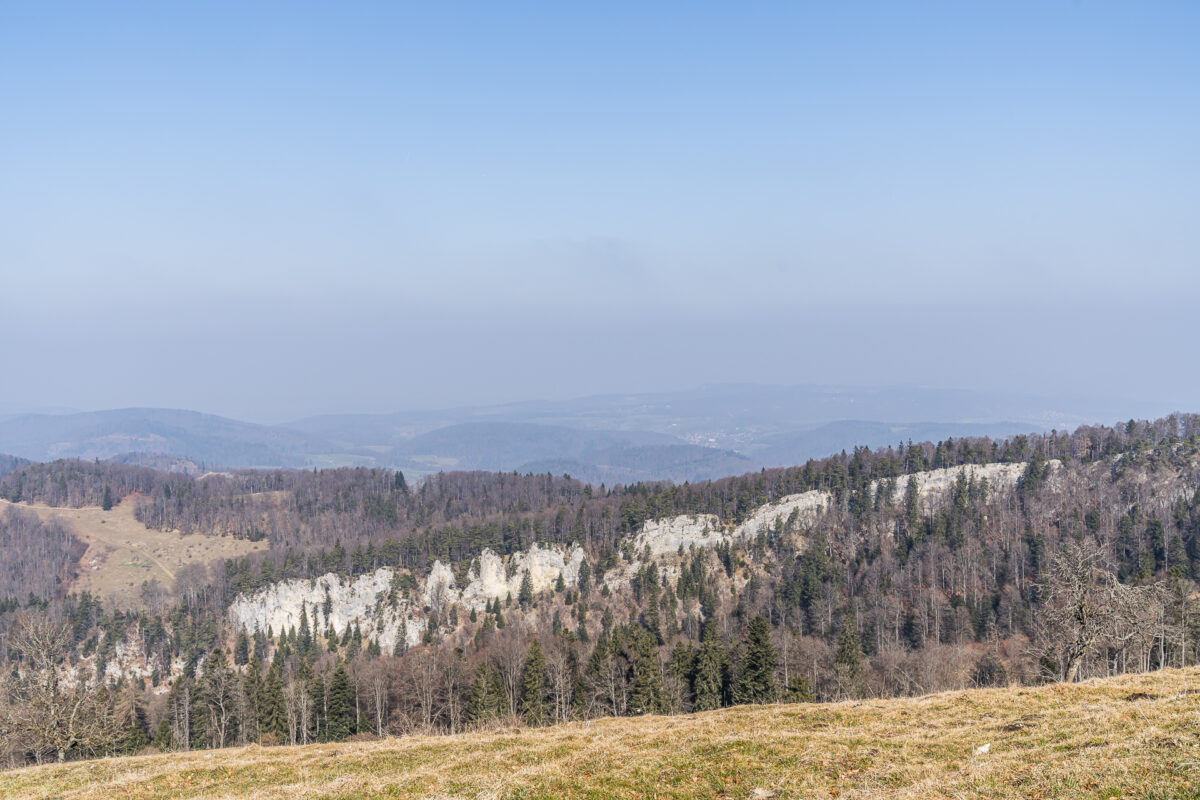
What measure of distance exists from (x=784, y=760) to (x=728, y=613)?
11017 centimetres

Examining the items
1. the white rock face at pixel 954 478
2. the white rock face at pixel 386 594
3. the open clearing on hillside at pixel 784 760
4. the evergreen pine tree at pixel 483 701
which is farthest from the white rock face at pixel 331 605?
the open clearing on hillside at pixel 784 760

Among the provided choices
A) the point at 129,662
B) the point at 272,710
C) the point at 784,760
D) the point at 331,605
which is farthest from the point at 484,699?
the point at 129,662

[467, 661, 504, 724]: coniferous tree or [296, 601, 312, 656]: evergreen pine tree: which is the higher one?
[467, 661, 504, 724]: coniferous tree

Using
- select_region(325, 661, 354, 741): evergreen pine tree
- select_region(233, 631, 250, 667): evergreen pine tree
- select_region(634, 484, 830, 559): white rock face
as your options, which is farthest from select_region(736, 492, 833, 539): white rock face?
select_region(233, 631, 250, 667): evergreen pine tree

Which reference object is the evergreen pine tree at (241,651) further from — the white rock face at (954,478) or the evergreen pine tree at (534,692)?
the white rock face at (954,478)

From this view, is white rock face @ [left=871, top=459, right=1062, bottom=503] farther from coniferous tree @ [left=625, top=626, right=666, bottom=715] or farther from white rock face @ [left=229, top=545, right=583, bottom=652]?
coniferous tree @ [left=625, top=626, right=666, bottom=715]

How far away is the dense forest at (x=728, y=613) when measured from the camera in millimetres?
66938

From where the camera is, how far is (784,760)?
2205 cm

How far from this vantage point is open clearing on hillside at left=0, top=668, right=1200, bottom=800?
57.7ft

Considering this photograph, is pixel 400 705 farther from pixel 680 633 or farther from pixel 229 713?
pixel 680 633

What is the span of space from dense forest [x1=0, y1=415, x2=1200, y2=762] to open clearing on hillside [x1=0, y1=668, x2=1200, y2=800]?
15199mm

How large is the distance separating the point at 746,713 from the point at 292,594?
137710 mm

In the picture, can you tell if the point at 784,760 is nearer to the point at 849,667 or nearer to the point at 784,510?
the point at 849,667

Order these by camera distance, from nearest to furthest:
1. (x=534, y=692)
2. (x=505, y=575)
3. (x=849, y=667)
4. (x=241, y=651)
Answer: (x=849, y=667)
(x=534, y=692)
(x=241, y=651)
(x=505, y=575)
